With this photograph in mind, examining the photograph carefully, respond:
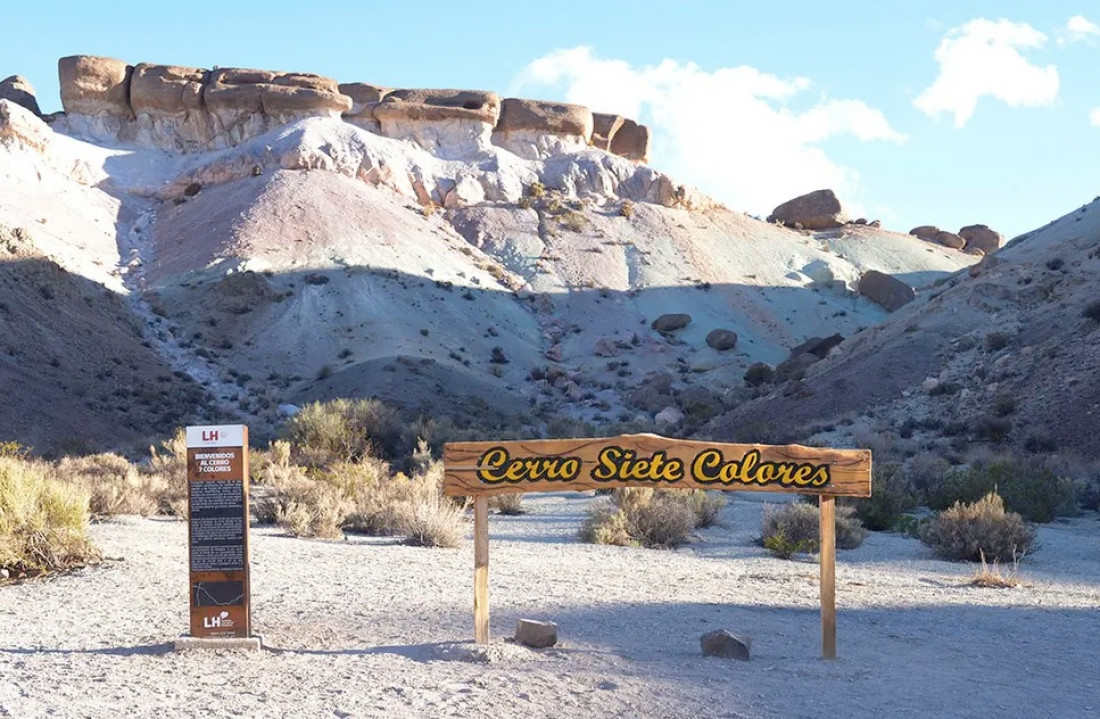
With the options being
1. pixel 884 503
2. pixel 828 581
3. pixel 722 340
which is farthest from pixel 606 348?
pixel 828 581

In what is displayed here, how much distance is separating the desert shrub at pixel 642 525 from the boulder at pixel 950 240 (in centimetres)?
7673

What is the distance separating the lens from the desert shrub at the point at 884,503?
1817 cm

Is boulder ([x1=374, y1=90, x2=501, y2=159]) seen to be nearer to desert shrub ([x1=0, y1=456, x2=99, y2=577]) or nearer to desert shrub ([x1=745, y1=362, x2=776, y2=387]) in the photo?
desert shrub ([x1=745, y1=362, x2=776, y2=387])

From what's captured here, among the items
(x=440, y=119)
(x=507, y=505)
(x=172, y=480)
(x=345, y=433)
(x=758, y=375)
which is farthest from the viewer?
(x=440, y=119)

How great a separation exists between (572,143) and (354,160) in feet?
51.2

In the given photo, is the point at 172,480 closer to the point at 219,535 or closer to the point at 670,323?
the point at 219,535

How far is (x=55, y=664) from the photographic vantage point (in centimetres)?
766

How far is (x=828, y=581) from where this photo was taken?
8.42m

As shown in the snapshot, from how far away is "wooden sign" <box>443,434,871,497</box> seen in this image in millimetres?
8125

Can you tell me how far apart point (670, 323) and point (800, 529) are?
1766 inches

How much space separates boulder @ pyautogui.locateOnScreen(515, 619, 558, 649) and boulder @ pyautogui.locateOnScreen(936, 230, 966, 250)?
3321 inches

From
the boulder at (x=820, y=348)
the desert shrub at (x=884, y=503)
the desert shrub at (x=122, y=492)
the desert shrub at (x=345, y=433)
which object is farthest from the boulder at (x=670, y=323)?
the desert shrub at (x=122, y=492)

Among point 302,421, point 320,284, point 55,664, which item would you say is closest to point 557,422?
point 302,421

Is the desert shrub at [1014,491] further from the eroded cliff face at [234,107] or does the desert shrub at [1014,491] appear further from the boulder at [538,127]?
the boulder at [538,127]
